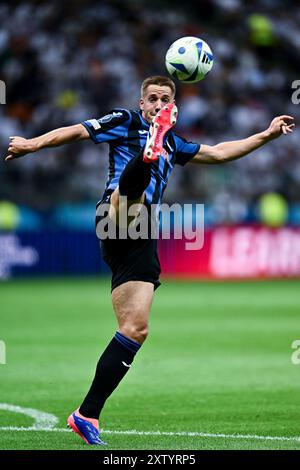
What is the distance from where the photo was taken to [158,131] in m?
6.14

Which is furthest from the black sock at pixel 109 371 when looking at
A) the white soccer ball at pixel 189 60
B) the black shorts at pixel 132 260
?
the white soccer ball at pixel 189 60

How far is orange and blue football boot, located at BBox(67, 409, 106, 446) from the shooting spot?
20.3 ft

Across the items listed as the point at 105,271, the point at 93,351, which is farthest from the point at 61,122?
the point at 93,351

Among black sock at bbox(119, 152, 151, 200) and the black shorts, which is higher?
black sock at bbox(119, 152, 151, 200)

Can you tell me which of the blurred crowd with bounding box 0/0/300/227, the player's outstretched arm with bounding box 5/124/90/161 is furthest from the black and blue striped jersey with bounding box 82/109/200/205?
the blurred crowd with bounding box 0/0/300/227

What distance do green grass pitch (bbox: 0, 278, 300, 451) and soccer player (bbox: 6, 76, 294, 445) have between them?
396 millimetres

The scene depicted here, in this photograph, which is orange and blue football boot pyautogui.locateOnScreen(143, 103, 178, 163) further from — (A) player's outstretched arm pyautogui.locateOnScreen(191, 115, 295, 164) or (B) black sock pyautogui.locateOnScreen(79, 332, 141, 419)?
(B) black sock pyautogui.locateOnScreen(79, 332, 141, 419)

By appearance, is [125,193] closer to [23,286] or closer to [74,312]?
[74,312]

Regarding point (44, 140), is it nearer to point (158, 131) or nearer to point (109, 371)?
point (158, 131)

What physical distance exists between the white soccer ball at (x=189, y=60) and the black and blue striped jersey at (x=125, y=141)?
488 millimetres

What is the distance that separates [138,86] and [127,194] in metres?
17.2

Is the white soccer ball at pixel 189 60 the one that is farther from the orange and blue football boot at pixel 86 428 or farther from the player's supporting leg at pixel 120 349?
the orange and blue football boot at pixel 86 428

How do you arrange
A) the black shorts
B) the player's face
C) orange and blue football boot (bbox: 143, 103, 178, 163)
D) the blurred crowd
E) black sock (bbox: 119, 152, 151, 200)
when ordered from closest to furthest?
orange and blue football boot (bbox: 143, 103, 178, 163) < black sock (bbox: 119, 152, 151, 200) < the black shorts < the player's face < the blurred crowd
